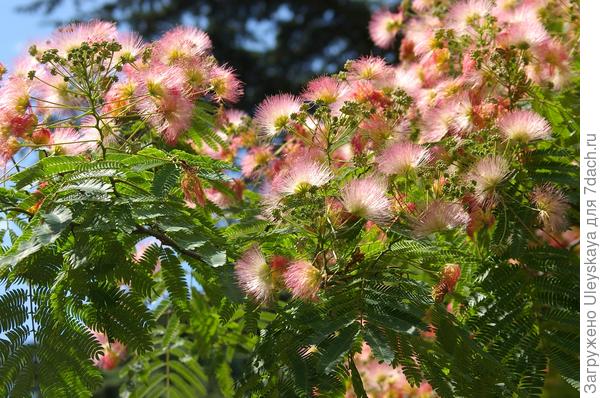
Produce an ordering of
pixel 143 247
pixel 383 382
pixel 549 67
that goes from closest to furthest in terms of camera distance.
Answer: pixel 143 247
pixel 549 67
pixel 383 382

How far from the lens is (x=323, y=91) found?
11.3 ft

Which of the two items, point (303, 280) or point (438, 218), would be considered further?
point (438, 218)

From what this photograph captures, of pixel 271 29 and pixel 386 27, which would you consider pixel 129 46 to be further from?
pixel 271 29

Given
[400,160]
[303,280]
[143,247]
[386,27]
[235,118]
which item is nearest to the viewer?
[303,280]


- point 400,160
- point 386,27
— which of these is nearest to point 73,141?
point 400,160

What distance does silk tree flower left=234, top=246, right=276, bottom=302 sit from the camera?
9.41 ft

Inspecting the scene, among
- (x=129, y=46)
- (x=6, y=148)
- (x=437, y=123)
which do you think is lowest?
(x=437, y=123)

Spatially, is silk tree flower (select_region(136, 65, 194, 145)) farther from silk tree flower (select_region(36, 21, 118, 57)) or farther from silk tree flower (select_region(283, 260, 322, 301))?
silk tree flower (select_region(283, 260, 322, 301))

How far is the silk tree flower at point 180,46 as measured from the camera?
336 cm

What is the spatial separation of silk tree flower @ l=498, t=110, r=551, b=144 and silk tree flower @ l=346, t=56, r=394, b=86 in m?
0.54

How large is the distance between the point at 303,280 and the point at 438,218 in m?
0.44

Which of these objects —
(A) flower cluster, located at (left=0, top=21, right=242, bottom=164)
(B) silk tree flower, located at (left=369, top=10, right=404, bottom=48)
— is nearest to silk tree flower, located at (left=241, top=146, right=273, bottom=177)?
(A) flower cluster, located at (left=0, top=21, right=242, bottom=164)

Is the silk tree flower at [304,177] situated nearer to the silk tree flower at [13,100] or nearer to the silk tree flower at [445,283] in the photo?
the silk tree flower at [445,283]

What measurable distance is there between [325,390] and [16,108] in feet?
4.25
